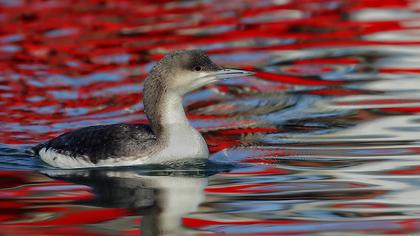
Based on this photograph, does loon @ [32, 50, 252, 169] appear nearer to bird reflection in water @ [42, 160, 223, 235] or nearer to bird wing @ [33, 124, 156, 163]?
bird wing @ [33, 124, 156, 163]

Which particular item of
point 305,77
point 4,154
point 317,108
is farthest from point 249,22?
point 4,154

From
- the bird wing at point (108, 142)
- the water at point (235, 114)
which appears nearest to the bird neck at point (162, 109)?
the bird wing at point (108, 142)

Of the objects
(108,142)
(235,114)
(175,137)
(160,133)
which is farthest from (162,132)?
(235,114)

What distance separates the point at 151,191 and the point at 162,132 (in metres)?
0.88

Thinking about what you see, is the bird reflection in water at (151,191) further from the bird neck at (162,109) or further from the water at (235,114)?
the bird neck at (162,109)

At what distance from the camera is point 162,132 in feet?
31.3

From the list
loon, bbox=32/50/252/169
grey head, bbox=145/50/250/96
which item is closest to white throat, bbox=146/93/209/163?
loon, bbox=32/50/252/169

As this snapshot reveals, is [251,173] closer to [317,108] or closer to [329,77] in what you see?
[317,108]

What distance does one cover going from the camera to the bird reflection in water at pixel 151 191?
25.5ft

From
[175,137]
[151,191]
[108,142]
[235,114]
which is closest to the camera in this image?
[151,191]

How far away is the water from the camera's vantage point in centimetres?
789

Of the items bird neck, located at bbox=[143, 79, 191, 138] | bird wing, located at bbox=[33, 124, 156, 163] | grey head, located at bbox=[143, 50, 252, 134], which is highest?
grey head, located at bbox=[143, 50, 252, 134]

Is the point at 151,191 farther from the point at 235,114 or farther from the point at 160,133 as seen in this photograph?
the point at 235,114

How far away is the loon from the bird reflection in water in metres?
0.11
